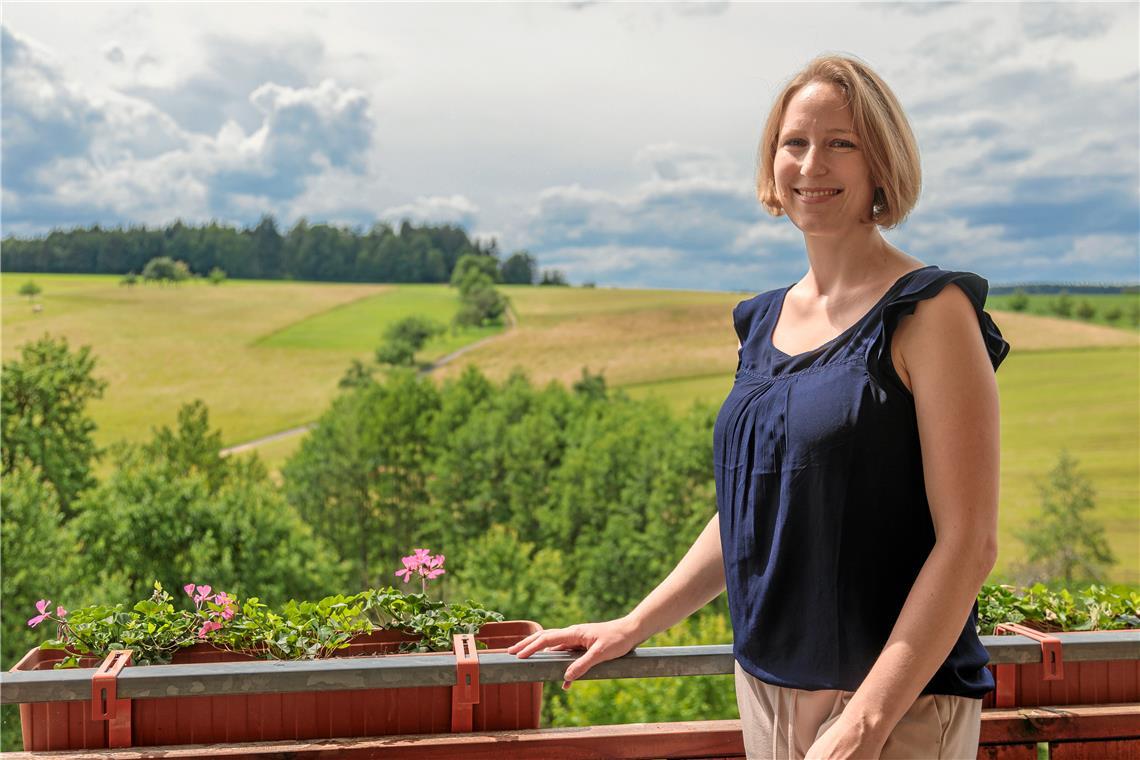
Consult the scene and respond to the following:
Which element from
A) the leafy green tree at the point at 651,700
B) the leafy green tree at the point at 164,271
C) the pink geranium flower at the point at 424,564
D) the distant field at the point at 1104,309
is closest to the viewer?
the pink geranium flower at the point at 424,564

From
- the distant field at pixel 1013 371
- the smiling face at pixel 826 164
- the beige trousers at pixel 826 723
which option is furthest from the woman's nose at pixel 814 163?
the distant field at pixel 1013 371

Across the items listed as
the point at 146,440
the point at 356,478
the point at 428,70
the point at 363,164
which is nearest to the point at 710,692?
the point at 356,478

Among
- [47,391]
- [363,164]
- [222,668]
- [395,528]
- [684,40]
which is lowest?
[395,528]

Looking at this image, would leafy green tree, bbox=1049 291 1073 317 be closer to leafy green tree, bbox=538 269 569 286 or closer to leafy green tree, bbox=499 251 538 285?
leafy green tree, bbox=538 269 569 286

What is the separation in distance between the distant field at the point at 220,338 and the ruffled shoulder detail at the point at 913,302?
38663 millimetres

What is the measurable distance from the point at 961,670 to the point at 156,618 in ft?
3.63

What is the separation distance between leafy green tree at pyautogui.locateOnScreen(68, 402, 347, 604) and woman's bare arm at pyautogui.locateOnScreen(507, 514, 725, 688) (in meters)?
18.7

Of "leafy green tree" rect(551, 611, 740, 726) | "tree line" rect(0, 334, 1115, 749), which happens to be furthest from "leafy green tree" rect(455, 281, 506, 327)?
"leafy green tree" rect(551, 611, 740, 726)

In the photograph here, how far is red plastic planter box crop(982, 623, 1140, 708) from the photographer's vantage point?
4.96 ft

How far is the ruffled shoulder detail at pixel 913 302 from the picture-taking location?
0.99 metres

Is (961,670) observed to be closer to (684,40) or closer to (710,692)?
(710,692)

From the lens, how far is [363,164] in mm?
64625

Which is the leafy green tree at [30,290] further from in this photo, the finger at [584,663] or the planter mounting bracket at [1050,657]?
the planter mounting bracket at [1050,657]

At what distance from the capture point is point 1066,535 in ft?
109
